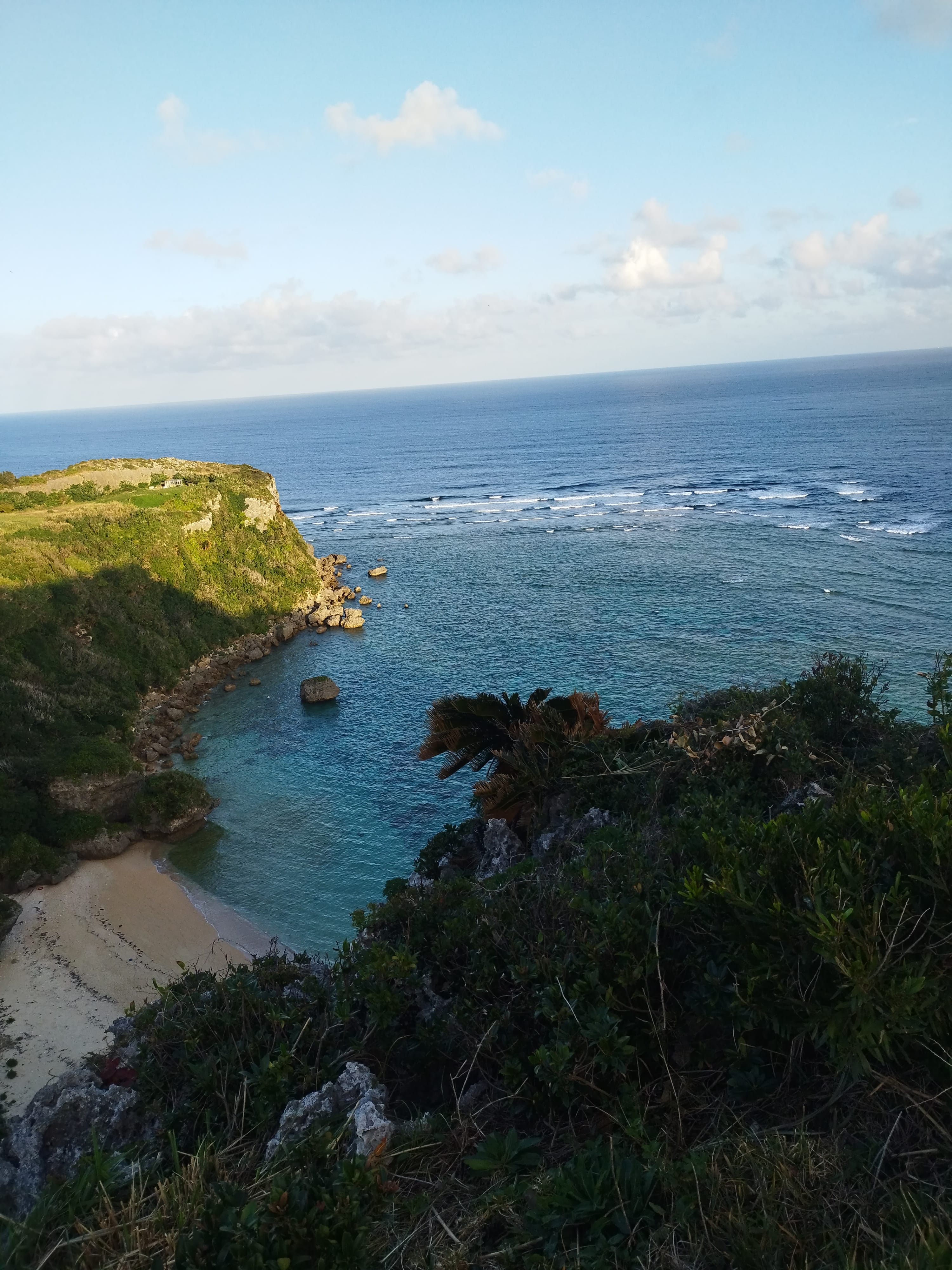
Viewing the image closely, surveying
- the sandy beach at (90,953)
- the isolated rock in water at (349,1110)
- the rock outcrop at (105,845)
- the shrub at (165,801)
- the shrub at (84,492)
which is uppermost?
the shrub at (84,492)

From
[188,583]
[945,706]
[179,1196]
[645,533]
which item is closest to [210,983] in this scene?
[179,1196]

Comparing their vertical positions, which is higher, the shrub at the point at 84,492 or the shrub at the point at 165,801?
the shrub at the point at 84,492

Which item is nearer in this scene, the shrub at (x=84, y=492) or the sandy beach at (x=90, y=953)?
the sandy beach at (x=90, y=953)

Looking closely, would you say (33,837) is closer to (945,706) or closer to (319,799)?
(319,799)

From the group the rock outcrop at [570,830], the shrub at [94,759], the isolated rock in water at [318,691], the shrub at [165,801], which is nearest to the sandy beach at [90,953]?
the shrub at [165,801]

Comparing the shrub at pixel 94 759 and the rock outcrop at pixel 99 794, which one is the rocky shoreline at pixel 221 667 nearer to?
the shrub at pixel 94 759

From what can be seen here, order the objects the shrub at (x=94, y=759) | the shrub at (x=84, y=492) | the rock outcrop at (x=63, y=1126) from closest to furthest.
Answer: the rock outcrop at (x=63, y=1126) < the shrub at (x=94, y=759) < the shrub at (x=84, y=492)

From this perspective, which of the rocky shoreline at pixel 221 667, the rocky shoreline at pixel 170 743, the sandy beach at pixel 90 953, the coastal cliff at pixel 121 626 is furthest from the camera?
the rocky shoreline at pixel 221 667
